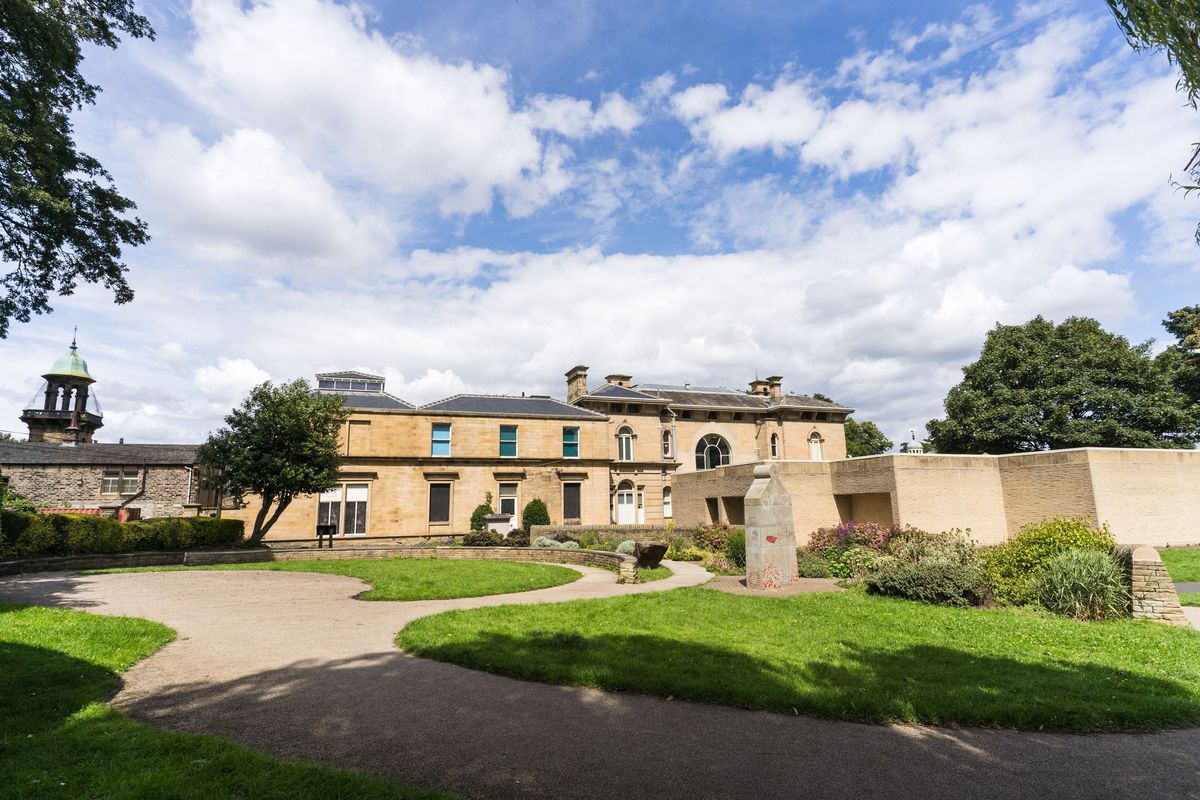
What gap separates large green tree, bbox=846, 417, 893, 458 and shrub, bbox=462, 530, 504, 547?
45528mm

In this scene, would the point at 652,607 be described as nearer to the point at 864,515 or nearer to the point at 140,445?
the point at 864,515

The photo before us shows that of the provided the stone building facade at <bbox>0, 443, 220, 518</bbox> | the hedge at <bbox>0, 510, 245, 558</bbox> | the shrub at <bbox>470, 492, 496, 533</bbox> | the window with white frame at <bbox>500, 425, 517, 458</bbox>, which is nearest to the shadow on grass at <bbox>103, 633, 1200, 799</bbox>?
the hedge at <bbox>0, 510, 245, 558</bbox>

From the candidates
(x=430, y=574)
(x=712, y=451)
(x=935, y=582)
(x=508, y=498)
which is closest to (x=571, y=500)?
(x=508, y=498)

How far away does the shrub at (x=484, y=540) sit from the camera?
82.0 feet

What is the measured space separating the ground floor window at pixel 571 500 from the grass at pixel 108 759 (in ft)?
89.6

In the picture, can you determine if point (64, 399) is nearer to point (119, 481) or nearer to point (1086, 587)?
point (119, 481)

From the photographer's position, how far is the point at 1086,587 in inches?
454

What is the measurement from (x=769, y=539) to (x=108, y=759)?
521 inches

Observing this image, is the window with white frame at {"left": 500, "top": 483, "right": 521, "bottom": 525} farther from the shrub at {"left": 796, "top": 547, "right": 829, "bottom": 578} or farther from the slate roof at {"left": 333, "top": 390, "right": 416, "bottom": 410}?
the shrub at {"left": 796, "top": 547, "right": 829, "bottom": 578}

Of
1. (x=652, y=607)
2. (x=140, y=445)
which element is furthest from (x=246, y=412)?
(x=140, y=445)

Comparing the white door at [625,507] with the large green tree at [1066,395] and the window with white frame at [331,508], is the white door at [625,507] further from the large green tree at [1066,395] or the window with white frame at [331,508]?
the large green tree at [1066,395]

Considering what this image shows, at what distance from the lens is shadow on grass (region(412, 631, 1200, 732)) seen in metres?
5.94

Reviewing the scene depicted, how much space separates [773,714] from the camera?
594 cm

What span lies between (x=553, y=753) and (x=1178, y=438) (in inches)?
1804
